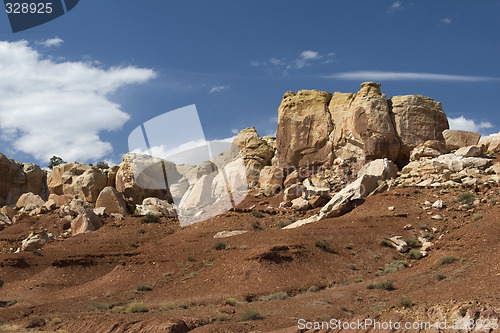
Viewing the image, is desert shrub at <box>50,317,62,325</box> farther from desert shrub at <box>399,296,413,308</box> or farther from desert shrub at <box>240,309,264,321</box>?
desert shrub at <box>399,296,413,308</box>

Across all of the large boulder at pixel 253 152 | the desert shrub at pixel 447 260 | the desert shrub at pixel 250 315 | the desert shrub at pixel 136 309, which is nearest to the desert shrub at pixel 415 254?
the desert shrub at pixel 447 260

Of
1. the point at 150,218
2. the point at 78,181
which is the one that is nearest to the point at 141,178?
the point at 78,181

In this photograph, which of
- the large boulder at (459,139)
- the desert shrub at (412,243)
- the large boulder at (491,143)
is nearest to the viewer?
the desert shrub at (412,243)

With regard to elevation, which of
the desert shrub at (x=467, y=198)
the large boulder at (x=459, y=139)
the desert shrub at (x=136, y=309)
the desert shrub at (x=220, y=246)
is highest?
the large boulder at (x=459, y=139)

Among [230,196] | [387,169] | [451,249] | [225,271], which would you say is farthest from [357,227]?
[230,196]

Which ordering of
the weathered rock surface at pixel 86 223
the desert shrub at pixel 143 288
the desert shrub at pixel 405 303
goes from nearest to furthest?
the desert shrub at pixel 405 303, the desert shrub at pixel 143 288, the weathered rock surface at pixel 86 223

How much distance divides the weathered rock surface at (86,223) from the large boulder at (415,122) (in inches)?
854

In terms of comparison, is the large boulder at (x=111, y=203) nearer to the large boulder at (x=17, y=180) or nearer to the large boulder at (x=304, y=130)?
the large boulder at (x=304, y=130)

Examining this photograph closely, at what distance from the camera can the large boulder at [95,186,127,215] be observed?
38781 millimetres

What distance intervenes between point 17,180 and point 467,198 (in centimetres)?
4483

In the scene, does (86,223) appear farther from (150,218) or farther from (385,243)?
(385,243)

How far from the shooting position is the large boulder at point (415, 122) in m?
38.8

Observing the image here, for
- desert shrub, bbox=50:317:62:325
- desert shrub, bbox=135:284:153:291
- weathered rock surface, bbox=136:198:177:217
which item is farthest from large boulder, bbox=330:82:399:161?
desert shrub, bbox=50:317:62:325

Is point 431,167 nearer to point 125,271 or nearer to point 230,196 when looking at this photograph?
point 230,196
